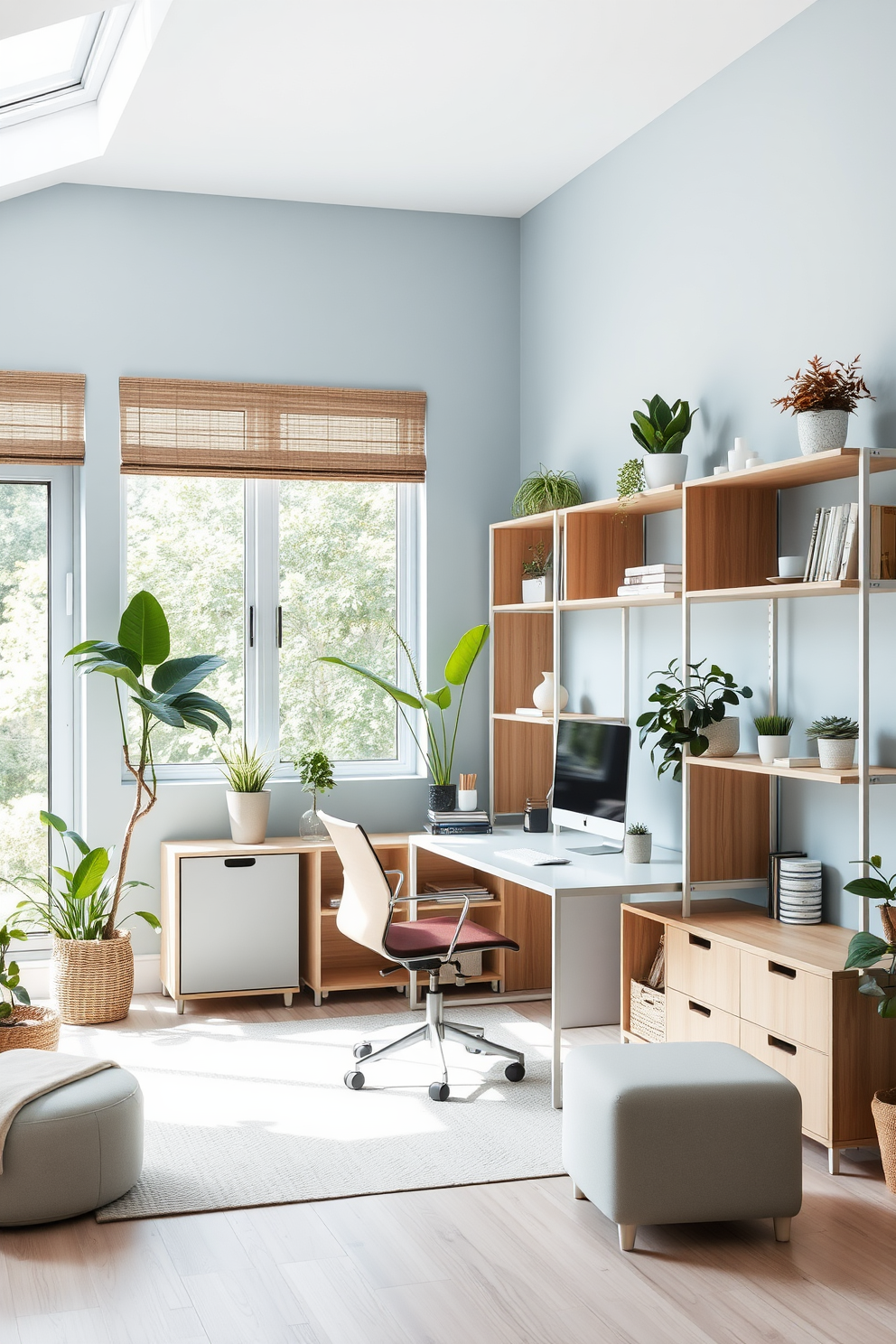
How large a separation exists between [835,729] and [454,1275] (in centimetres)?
168

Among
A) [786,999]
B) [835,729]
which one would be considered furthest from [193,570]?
[786,999]

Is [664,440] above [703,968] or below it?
above

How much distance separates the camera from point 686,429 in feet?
14.3

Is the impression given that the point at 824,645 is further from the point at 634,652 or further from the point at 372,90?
the point at 372,90

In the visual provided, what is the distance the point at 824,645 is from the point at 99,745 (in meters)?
2.93

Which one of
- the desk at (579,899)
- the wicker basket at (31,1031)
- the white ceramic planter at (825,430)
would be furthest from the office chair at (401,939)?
the white ceramic planter at (825,430)

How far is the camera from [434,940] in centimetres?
423

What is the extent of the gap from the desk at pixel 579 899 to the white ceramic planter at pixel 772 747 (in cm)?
60

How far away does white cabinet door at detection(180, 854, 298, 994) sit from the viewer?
502 cm

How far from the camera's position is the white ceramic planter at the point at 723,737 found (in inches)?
158

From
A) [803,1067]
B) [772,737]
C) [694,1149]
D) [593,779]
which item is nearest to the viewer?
[694,1149]

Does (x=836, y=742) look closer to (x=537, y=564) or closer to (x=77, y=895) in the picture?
(x=537, y=564)

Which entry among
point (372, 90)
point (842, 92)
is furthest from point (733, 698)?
point (372, 90)

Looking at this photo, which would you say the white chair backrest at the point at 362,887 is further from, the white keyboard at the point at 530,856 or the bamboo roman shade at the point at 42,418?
the bamboo roman shade at the point at 42,418
